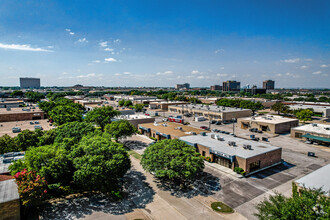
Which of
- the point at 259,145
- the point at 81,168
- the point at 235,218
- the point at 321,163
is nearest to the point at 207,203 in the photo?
the point at 235,218

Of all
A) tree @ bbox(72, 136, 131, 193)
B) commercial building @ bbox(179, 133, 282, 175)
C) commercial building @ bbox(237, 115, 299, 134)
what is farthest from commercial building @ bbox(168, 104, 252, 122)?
tree @ bbox(72, 136, 131, 193)

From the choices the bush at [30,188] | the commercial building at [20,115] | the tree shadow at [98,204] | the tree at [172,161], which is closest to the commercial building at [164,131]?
the tree at [172,161]

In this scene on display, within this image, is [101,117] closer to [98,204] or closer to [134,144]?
[134,144]

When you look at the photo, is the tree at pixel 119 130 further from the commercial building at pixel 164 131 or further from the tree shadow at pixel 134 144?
the commercial building at pixel 164 131

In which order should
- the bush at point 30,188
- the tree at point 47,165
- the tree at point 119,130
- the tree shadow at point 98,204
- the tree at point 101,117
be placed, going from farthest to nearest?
the tree at point 101,117 → the tree at point 119,130 → the tree at point 47,165 → the tree shadow at point 98,204 → the bush at point 30,188

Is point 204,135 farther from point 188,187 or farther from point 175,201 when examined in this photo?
point 175,201

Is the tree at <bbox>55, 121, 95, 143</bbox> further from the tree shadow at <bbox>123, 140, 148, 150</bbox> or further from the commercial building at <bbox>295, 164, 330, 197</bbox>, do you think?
the commercial building at <bbox>295, 164, 330, 197</bbox>

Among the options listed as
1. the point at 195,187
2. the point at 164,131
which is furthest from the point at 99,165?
the point at 164,131
